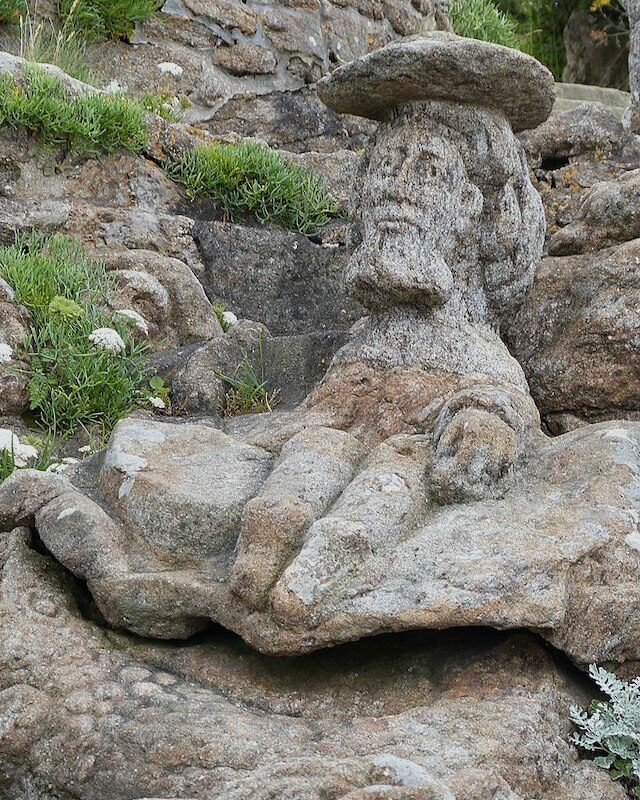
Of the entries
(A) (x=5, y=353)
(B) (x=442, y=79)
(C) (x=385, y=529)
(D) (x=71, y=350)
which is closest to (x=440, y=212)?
(B) (x=442, y=79)

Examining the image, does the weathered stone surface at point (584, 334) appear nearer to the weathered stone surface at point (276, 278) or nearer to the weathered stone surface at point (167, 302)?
the weathered stone surface at point (276, 278)

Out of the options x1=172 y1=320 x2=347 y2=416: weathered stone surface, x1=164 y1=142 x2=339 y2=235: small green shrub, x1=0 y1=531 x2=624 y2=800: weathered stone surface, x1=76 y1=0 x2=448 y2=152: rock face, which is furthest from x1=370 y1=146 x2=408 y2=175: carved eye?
x1=76 y1=0 x2=448 y2=152: rock face

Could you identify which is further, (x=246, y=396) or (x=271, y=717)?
(x=246, y=396)

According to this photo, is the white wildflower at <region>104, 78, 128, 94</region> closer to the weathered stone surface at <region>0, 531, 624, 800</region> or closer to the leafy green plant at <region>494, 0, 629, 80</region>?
the weathered stone surface at <region>0, 531, 624, 800</region>

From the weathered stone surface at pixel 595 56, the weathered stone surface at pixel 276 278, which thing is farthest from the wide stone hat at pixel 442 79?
the weathered stone surface at pixel 595 56

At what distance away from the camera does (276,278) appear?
4820mm

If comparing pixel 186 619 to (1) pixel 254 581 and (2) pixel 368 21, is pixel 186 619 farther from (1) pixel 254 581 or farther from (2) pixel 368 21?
(2) pixel 368 21

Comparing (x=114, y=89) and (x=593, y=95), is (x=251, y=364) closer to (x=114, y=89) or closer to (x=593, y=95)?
(x=114, y=89)

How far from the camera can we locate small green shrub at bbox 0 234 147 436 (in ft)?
12.5

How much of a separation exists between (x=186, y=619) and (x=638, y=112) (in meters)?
4.12

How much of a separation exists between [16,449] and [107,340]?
26.3 inches

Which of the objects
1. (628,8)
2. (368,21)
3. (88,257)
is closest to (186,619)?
(88,257)

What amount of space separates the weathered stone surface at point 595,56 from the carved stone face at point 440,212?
7.42m

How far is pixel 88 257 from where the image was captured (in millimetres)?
4602
